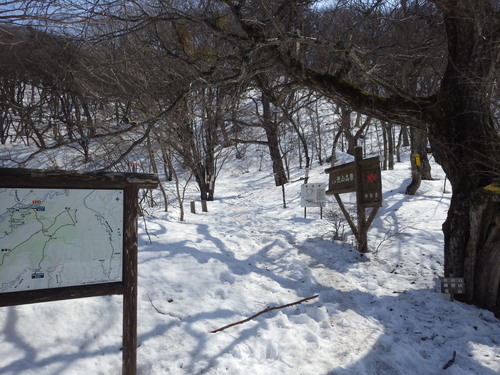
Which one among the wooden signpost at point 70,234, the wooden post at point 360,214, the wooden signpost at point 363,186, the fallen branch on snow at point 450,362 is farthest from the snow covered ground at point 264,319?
the wooden signpost at point 70,234

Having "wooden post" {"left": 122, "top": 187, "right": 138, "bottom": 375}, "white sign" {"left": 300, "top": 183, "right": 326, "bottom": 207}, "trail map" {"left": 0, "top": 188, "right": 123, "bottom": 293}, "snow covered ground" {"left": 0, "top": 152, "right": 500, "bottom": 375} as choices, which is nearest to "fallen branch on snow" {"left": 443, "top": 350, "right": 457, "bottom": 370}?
"snow covered ground" {"left": 0, "top": 152, "right": 500, "bottom": 375}

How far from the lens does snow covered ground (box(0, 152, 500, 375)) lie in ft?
9.59

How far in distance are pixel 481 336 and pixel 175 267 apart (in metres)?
3.64

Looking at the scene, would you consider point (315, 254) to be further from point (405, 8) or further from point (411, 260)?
A: point (405, 8)

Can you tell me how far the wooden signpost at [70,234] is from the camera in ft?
7.44

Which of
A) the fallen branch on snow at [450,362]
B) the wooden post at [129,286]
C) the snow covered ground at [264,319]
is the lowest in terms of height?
the fallen branch on snow at [450,362]

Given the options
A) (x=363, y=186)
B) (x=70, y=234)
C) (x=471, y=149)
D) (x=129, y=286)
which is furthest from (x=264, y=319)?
(x=363, y=186)

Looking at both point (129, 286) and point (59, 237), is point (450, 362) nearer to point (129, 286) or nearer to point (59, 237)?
point (129, 286)

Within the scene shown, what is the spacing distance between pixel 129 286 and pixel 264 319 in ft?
5.83

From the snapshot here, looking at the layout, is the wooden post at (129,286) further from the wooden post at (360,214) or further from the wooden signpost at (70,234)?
the wooden post at (360,214)

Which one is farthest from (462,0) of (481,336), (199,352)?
(199,352)

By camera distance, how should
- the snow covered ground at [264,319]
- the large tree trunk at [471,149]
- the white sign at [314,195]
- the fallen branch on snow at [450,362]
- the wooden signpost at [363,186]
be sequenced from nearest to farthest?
the snow covered ground at [264,319] → the fallen branch on snow at [450,362] → the large tree trunk at [471,149] → the wooden signpost at [363,186] → the white sign at [314,195]

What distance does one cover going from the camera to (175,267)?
14.9ft

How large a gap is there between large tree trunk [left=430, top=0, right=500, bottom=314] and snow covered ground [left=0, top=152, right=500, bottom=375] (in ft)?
1.80
